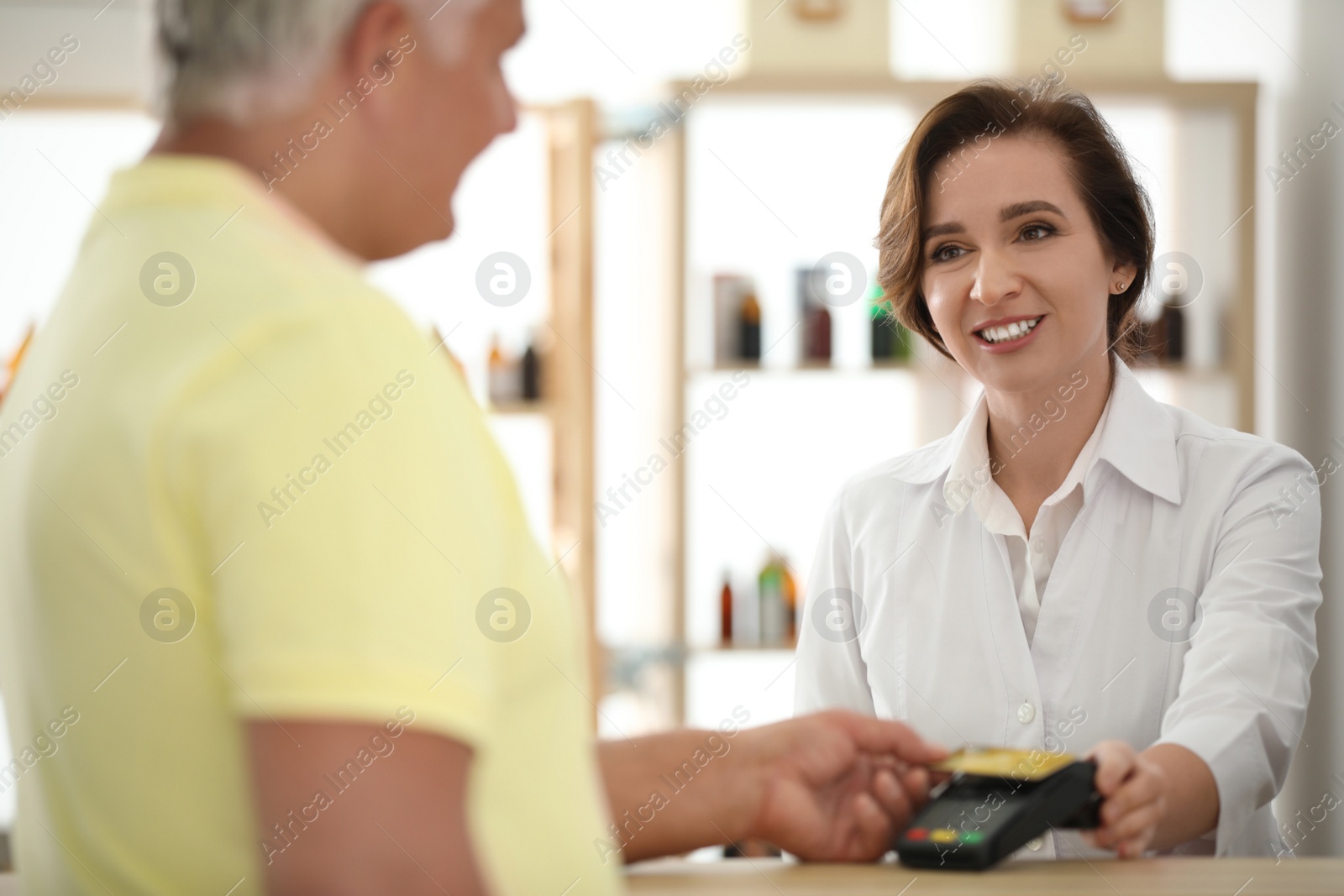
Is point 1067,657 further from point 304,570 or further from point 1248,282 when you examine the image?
point 1248,282

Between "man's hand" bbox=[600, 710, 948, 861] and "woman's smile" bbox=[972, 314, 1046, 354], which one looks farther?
"woman's smile" bbox=[972, 314, 1046, 354]

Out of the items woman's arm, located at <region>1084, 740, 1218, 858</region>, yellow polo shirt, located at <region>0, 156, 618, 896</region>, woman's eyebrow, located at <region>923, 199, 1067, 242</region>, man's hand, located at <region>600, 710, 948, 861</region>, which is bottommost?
woman's arm, located at <region>1084, 740, 1218, 858</region>

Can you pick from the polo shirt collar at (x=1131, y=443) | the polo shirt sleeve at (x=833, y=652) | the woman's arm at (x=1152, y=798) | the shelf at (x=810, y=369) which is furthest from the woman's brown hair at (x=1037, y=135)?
the shelf at (x=810, y=369)

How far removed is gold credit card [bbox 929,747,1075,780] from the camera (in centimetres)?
86

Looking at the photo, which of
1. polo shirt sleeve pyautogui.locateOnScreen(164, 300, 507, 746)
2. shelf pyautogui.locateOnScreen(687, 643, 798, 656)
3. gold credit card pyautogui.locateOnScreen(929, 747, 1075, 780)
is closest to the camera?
polo shirt sleeve pyautogui.locateOnScreen(164, 300, 507, 746)

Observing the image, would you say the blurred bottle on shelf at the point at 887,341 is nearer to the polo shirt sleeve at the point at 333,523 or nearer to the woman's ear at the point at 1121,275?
the woman's ear at the point at 1121,275

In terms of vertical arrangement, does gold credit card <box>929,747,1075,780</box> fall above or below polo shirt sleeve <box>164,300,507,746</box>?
below

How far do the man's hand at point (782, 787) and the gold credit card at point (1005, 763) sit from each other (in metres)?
0.02

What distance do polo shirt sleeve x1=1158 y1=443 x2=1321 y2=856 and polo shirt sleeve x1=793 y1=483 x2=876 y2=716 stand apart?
44 cm

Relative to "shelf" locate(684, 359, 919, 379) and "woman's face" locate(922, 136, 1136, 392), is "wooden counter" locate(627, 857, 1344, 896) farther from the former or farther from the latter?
"shelf" locate(684, 359, 919, 379)

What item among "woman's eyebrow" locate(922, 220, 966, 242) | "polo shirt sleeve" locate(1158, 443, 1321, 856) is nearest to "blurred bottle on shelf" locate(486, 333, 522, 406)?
"woman's eyebrow" locate(922, 220, 966, 242)

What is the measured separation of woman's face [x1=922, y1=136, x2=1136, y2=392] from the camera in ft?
5.07

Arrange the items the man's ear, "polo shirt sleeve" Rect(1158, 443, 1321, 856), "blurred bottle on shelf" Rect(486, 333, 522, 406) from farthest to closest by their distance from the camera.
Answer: "blurred bottle on shelf" Rect(486, 333, 522, 406), "polo shirt sleeve" Rect(1158, 443, 1321, 856), the man's ear

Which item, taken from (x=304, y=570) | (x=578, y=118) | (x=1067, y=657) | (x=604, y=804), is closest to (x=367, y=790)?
(x=304, y=570)
